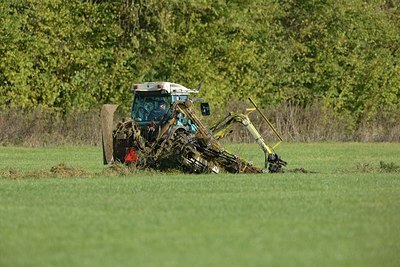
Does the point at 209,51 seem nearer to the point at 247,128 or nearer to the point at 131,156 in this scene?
the point at 247,128

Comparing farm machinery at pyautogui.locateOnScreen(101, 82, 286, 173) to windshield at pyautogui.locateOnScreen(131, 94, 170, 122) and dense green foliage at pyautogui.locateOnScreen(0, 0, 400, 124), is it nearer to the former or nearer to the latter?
windshield at pyautogui.locateOnScreen(131, 94, 170, 122)

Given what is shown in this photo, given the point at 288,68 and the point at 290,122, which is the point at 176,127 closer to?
the point at 290,122

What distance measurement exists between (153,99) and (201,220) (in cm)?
1360

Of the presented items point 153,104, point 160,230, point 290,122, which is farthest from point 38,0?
→ point 160,230

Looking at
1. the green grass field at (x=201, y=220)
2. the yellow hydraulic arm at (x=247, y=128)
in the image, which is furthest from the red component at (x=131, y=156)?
the yellow hydraulic arm at (x=247, y=128)

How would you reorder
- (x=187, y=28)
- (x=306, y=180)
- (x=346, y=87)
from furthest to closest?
(x=346, y=87) → (x=187, y=28) → (x=306, y=180)


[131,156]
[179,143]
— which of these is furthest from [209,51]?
[179,143]

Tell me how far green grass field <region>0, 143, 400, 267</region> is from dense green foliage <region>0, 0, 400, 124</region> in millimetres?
22508

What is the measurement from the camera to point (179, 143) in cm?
2706

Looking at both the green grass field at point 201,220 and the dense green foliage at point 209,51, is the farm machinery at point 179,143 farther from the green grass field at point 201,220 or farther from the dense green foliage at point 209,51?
the dense green foliage at point 209,51

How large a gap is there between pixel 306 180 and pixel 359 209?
6911mm

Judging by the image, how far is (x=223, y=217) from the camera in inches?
669

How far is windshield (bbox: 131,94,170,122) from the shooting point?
2953cm

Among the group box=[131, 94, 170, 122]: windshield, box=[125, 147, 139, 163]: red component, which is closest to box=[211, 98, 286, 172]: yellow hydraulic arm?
box=[131, 94, 170, 122]: windshield
